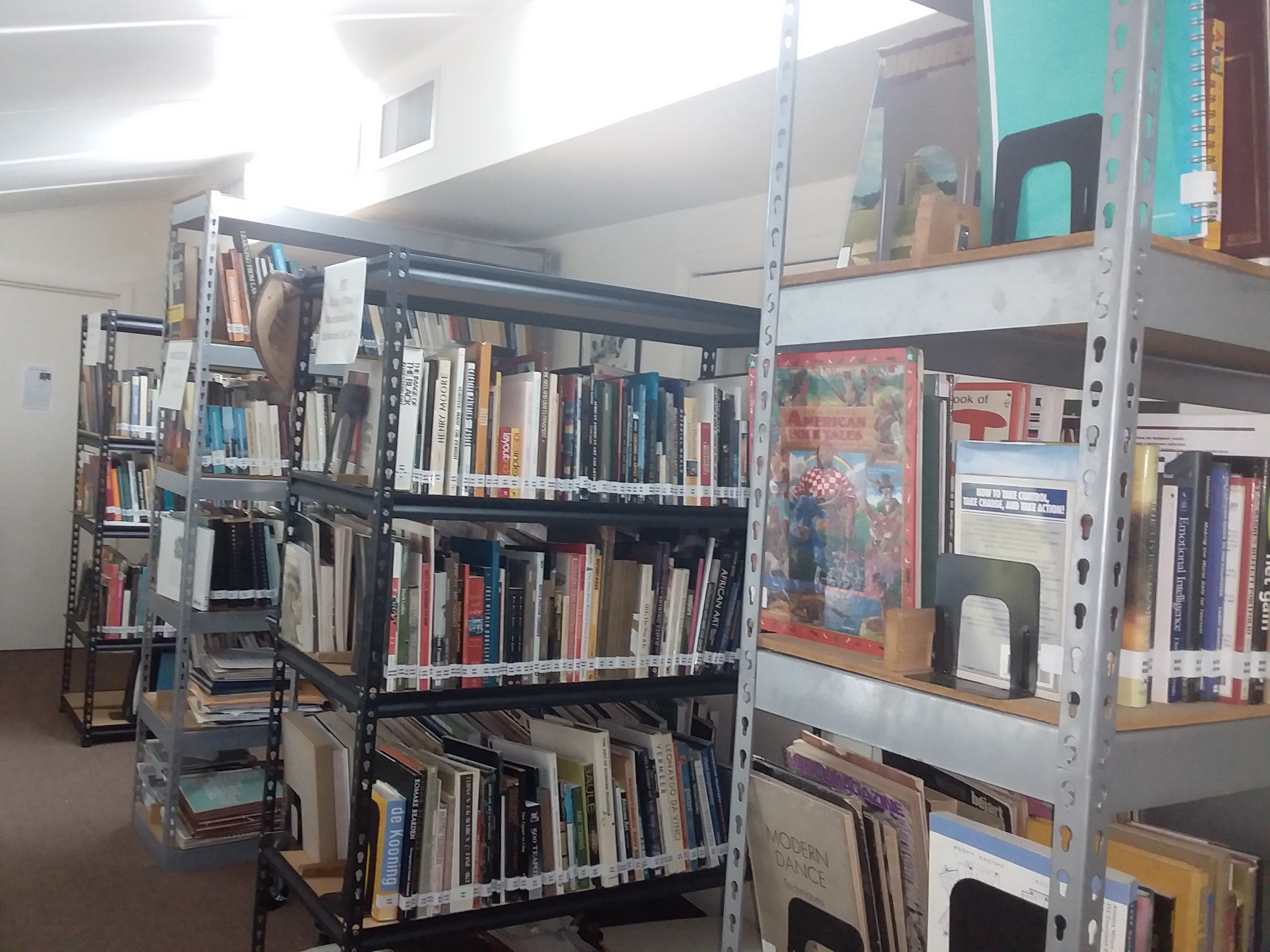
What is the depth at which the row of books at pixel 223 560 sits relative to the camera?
3035 millimetres

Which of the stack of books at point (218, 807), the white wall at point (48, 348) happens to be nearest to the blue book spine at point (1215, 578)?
the stack of books at point (218, 807)

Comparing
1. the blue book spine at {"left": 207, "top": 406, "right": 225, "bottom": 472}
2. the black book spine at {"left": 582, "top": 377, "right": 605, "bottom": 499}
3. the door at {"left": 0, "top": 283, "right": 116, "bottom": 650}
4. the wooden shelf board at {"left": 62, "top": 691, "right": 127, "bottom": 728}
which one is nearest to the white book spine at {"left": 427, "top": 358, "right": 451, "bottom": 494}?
the black book spine at {"left": 582, "top": 377, "right": 605, "bottom": 499}

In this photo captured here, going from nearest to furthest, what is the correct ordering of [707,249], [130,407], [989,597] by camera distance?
[989,597] → [707,249] → [130,407]

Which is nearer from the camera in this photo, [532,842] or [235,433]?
[532,842]

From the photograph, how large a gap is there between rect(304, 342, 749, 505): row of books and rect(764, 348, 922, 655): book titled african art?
95 centimetres

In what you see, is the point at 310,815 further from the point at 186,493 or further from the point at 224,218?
the point at 224,218

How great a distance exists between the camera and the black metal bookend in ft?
2.77

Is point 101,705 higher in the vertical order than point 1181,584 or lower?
lower

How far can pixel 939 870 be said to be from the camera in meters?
0.91

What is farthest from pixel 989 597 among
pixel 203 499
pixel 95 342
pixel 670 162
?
pixel 95 342

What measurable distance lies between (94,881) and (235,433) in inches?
57.2

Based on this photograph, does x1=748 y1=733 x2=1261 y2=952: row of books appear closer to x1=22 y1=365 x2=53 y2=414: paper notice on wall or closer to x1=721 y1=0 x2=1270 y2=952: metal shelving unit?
x1=721 y1=0 x2=1270 y2=952: metal shelving unit

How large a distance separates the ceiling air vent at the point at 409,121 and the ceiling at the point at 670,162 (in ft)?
0.49

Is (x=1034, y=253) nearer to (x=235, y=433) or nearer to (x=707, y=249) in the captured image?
(x=707, y=249)
